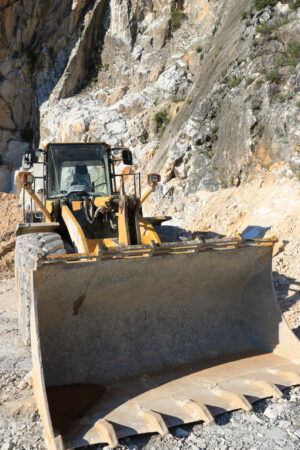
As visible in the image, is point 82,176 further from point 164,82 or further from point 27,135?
point 27,135

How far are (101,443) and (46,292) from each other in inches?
53.2

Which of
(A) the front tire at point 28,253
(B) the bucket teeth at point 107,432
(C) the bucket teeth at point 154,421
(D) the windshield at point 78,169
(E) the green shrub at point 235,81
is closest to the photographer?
(B) the bucket teeth at point 107,432

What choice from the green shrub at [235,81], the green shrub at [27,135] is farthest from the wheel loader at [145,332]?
the green shrub at [27,135]

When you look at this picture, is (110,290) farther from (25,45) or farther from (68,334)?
(25,45)

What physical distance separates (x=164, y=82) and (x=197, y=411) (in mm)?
17374

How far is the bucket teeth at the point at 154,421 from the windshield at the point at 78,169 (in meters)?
3.71

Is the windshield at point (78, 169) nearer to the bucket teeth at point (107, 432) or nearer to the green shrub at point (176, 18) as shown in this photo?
the bucket teeth at point (107, 432)

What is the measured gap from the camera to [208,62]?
52.3 ft

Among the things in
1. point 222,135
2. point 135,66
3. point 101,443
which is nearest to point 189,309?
point 101,443

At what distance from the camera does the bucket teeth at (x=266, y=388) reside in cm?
344

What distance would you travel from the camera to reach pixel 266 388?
11.5 ft

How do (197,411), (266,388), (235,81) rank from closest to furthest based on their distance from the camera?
(197,411) → (266,388) → (235,81)

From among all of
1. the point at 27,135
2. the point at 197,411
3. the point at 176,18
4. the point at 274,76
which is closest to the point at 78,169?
the point at 197,411

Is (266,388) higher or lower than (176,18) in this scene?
lower
